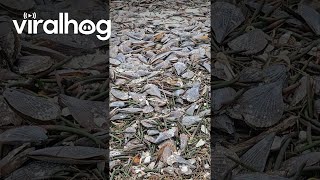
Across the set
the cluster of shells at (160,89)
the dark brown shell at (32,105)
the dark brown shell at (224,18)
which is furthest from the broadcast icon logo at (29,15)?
the dark brown shell at (224,18)

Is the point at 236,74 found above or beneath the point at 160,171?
above

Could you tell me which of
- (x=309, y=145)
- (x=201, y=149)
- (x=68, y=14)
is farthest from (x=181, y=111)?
(x=68, y=14)

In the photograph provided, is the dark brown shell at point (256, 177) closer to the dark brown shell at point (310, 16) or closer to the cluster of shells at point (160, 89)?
the cluster of shells at point (160, 89)

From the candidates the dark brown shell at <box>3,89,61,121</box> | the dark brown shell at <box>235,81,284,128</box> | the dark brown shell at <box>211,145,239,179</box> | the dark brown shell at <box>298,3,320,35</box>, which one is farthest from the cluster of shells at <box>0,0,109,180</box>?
the dark brown shell at <box>298,3,320,35</box>

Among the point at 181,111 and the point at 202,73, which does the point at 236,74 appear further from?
the point at 181,111

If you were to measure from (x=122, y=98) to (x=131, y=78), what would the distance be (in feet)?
0.36

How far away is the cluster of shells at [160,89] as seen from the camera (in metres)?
1.41

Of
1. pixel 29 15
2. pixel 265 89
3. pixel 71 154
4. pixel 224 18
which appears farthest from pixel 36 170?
pixel 224 18

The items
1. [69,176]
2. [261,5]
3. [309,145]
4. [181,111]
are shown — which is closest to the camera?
[69,176]

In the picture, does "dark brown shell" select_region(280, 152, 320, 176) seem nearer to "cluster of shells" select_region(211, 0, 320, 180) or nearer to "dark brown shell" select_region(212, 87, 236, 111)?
"cluster of shells" select_region(211, 0, 320, 180)

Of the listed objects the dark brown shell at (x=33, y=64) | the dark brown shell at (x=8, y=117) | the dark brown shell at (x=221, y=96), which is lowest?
the dark brown shell at (x=8, y=117)

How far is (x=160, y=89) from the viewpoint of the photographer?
5.39ft

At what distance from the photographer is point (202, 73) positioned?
5.63 feet

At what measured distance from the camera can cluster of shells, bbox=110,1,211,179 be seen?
4.61 ft
